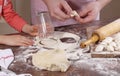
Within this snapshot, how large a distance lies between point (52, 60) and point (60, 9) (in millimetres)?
288

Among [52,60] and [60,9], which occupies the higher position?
[60,9]

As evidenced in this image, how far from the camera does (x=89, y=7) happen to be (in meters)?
1.05

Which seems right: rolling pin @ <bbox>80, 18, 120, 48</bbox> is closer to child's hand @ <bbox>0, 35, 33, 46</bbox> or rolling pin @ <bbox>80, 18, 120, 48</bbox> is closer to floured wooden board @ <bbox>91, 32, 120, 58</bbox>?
floured wooden board @ <bbox>91, 32, 120, 58</bbox>

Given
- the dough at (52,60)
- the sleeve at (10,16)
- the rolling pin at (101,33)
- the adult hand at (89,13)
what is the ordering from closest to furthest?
the dough at (52,60) < the rolling pin at (101,33) < the adult hand at (89,13) < the sleeve at (10,16)

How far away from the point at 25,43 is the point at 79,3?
16.1 inches

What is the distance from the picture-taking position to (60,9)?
39.4 inches

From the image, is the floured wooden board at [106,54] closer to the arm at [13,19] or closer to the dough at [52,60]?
the dough at [52,60]

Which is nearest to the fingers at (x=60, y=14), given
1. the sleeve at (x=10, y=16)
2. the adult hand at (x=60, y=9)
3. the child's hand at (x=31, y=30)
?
the adult hand at (x=60, y=9)

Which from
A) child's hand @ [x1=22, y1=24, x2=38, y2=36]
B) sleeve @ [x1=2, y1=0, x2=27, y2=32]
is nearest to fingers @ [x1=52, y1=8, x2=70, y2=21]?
child's hand @ [x1=22, y1=24, x2=38, y2=36]

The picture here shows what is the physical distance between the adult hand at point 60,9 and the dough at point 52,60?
192mm

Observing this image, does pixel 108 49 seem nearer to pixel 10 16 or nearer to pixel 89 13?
pixel 89 13

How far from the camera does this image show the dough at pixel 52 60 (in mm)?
756

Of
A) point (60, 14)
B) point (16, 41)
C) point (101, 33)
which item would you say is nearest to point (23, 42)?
point (16, 41)

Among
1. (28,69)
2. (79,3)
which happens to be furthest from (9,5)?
(28,69)
